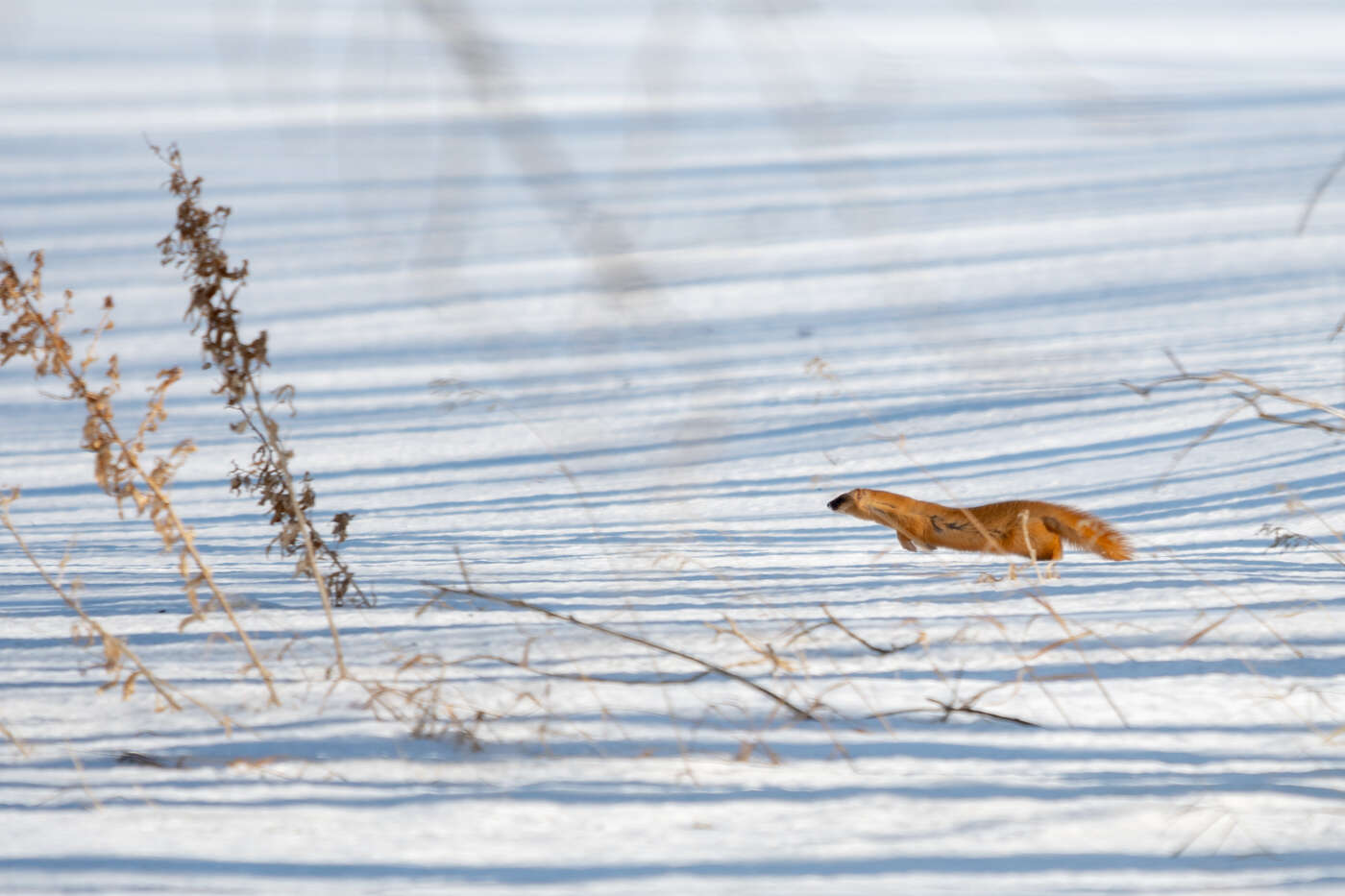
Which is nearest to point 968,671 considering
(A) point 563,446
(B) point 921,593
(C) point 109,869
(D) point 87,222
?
(B) point 921,593

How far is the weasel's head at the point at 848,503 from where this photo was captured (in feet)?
10.5

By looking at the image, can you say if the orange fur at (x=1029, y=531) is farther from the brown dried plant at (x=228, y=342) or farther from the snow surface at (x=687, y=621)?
the brown dried plant at (x=228, y=342)

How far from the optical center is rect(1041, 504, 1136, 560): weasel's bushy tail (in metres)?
2.80

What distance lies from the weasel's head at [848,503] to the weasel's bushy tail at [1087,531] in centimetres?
52

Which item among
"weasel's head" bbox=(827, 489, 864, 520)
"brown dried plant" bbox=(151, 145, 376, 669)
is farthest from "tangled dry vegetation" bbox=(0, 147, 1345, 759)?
"weasel's head" bbox=(827, 489, 864, 520)

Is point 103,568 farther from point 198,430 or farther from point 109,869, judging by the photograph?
point 198,430

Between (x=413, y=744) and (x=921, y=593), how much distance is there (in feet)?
3.79

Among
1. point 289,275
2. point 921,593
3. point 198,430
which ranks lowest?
point 921,593

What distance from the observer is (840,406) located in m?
5.08

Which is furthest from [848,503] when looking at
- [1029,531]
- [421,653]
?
[421,653]

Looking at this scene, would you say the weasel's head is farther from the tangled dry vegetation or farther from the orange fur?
the tangled dry vegetation

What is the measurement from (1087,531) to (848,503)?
2.04 feet

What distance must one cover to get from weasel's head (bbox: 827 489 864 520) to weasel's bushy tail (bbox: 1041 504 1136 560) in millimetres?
516

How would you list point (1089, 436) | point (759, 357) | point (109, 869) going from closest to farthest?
point (109, 869), point (1089, 436), point (759, 357)
